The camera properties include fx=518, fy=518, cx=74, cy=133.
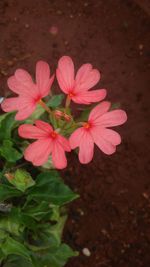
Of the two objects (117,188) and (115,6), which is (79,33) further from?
(117,188)

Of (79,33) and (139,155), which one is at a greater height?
(79,33)

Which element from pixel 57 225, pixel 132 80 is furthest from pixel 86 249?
pixel 132 80

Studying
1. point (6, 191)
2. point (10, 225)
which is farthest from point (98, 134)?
point (10, 225)

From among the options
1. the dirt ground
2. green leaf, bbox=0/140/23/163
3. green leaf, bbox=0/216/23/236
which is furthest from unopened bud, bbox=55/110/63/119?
the dirt ground

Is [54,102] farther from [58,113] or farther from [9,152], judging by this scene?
[58,113]

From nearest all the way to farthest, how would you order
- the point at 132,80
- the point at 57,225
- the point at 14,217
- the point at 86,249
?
the point at 14,217 → the point at 57,225 → the point at 86,249 → the point at 132,80

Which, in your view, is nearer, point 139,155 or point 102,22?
point 139,155
